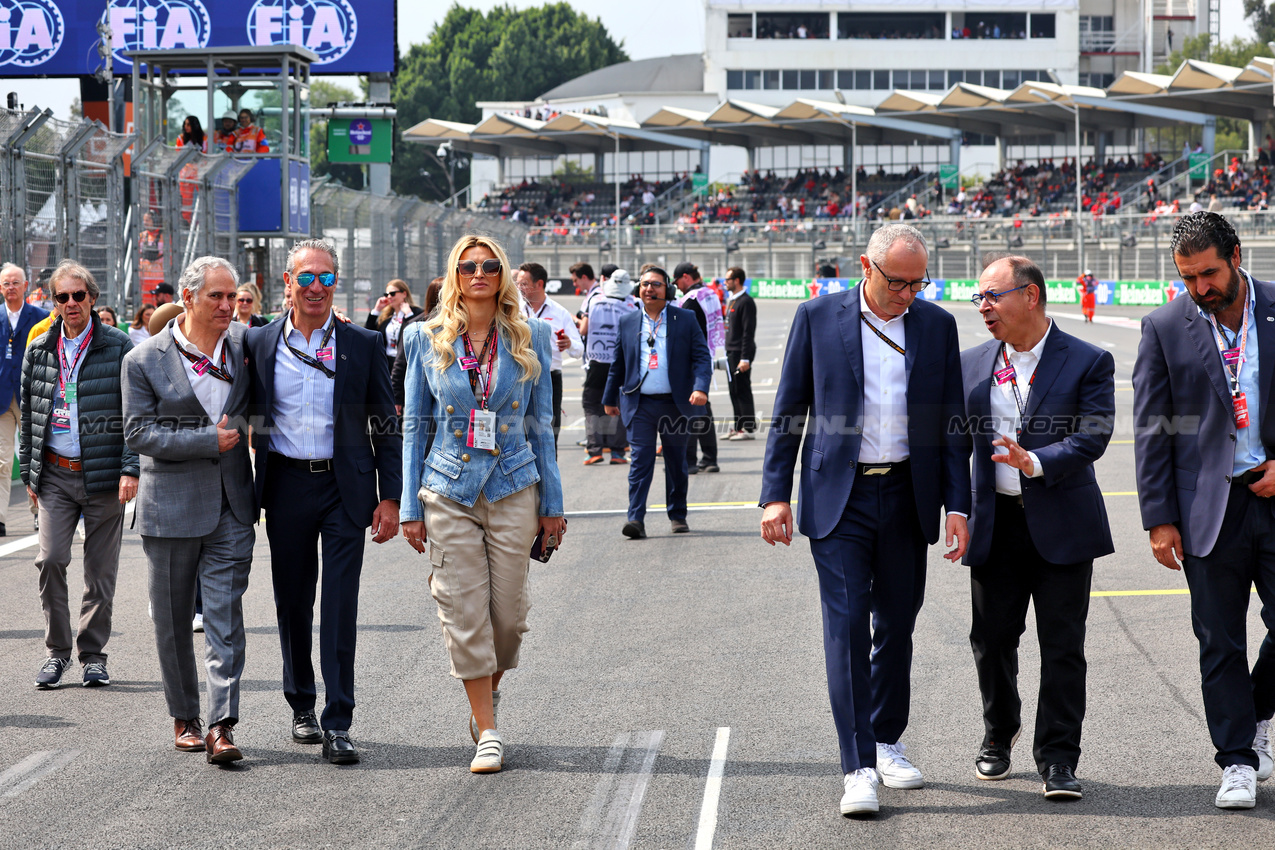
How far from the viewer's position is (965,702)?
6.03 m

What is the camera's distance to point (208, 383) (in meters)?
5.61

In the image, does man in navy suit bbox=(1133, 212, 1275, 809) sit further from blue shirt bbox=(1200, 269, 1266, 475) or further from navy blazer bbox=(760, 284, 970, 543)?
navy blazer bbox=(760, 284, 970, 543)

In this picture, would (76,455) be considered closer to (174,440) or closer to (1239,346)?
(174,440)

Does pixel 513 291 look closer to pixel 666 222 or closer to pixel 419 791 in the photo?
pixel 419 791

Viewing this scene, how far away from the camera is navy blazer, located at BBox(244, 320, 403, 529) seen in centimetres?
552

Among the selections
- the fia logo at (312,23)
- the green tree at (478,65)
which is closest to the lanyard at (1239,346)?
the fia logo at (312,23)

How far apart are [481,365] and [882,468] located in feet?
5.09

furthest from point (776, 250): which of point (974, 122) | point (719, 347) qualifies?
point (719, 347)

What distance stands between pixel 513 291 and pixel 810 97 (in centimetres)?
9282

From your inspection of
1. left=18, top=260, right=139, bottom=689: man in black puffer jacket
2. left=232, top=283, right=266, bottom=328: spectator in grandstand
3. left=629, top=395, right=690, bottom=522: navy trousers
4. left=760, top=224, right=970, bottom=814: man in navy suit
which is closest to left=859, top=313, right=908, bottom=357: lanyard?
left=760, top=224, right=970, bottom=814: man in navy suit

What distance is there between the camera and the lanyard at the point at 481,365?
5.39 metres

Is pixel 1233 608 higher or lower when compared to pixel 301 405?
lower

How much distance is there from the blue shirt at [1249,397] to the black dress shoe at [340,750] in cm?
328

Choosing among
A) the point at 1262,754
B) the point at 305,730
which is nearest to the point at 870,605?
the point at 1262,754
